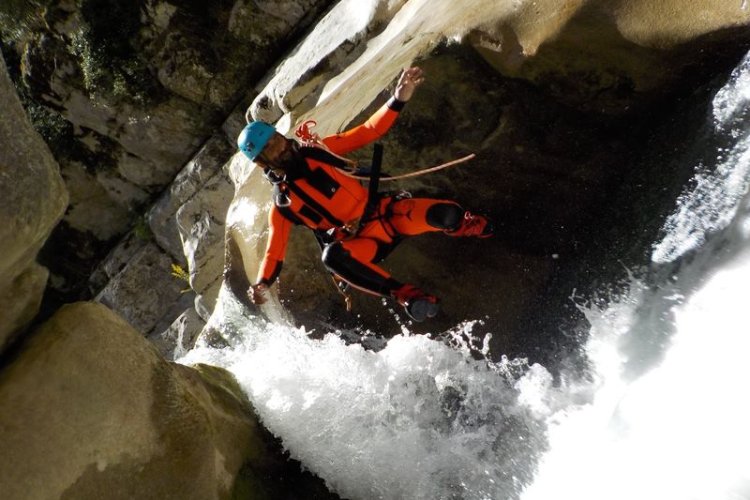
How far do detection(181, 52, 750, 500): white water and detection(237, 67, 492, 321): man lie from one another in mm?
982

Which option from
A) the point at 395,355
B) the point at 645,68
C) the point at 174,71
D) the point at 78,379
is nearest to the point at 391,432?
the point at 395,355

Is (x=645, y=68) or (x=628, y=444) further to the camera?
(x=645, y=68)

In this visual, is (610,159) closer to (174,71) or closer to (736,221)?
(736,221)

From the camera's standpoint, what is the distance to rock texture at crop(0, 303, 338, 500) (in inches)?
141

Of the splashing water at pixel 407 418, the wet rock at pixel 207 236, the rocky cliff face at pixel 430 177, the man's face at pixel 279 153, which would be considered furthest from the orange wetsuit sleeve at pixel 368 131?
the wet rock at pixel 207 236

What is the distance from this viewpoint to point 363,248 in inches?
190

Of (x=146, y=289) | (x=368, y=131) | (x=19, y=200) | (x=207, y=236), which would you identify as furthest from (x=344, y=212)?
(x=146, y=289)

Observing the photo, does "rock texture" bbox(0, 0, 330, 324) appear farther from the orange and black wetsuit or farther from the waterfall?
the waterfall

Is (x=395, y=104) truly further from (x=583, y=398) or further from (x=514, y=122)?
(x=583, y=398)

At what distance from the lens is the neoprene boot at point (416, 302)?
→ 4.58 meters

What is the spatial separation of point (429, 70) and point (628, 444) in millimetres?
3116

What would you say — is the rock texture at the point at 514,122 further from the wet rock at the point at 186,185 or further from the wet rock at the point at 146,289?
the wet rock at the point at 146,289

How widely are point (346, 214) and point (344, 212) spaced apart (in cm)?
3

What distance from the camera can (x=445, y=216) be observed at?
4.50 metres
